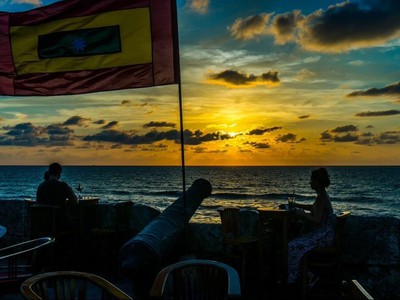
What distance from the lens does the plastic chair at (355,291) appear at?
92.0 inches

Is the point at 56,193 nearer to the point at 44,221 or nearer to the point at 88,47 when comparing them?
the point at 44,221

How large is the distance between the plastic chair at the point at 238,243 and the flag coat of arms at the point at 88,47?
2.26 m

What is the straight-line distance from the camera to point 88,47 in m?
7.54

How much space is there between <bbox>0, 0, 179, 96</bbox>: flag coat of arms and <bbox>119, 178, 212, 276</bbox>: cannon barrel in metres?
2.07

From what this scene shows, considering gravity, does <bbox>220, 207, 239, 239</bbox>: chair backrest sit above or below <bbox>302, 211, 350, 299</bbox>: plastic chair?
above

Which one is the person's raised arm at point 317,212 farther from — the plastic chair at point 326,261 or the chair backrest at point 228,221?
the chair backrest at point 228,221

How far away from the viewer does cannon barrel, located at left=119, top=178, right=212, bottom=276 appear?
5.29m

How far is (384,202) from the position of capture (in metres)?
51.2

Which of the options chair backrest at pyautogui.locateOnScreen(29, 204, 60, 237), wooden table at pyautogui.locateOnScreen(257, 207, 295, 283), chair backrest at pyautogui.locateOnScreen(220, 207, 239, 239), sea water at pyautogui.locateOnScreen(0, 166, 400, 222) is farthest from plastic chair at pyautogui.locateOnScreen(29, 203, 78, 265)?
sea water at pyautogui.locateOnScreen(0, 166, 400, 222)

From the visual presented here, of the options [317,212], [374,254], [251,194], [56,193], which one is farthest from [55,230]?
[251,194]

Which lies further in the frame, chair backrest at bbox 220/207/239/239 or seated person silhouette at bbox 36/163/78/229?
seated person silhouette at bbox 36/163/78/229

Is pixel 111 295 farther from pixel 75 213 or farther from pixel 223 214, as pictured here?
pixel 75 213

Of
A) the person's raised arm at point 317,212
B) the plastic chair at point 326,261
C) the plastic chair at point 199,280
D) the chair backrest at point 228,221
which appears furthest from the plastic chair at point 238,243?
the plastic chair at point 199,280

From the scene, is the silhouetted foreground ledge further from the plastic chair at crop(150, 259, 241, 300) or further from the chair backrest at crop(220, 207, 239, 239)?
the plastic chair at crop(150, 259, 241, 300)
